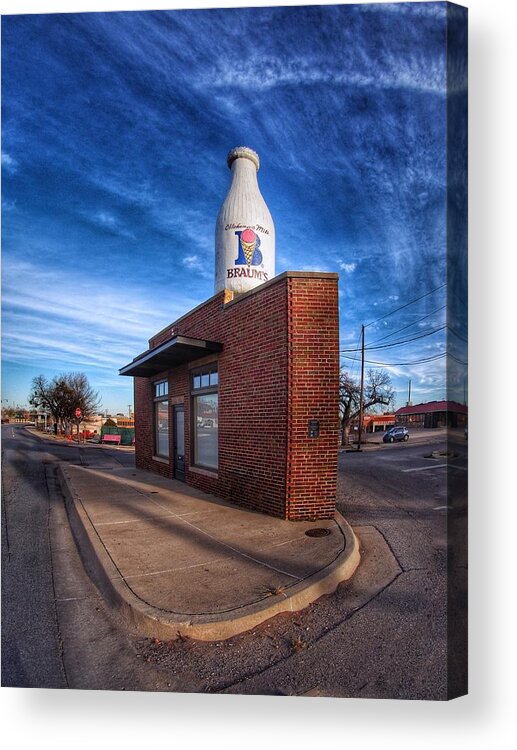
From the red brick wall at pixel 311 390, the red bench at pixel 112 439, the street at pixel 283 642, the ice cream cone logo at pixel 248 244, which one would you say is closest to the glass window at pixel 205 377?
the ice cream cone logo at pixel 248 244

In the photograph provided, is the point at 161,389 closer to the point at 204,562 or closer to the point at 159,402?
the point at 159,402

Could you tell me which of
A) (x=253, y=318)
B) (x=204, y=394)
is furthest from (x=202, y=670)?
(x=204, y=394)

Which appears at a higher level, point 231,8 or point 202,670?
point 231,8

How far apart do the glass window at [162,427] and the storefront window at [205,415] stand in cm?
230

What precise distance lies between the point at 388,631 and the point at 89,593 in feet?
9.71

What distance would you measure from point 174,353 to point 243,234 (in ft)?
10.3

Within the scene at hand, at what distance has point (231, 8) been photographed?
318 centimetres

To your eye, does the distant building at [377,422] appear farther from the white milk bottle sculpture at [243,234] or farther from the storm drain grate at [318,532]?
the storm drain grate at [318,532]

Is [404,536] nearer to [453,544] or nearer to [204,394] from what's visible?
[453,544]

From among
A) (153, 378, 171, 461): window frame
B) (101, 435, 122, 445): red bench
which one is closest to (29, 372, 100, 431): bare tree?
(101, 435, 122, 445): red bench

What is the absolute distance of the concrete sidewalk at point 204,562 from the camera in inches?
125

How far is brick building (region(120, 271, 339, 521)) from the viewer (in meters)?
5.81

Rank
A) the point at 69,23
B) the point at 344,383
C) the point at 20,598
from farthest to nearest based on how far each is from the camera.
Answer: the point at 344,383 < the point at 20,598 < the point at 69,23

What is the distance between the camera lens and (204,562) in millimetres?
4234
